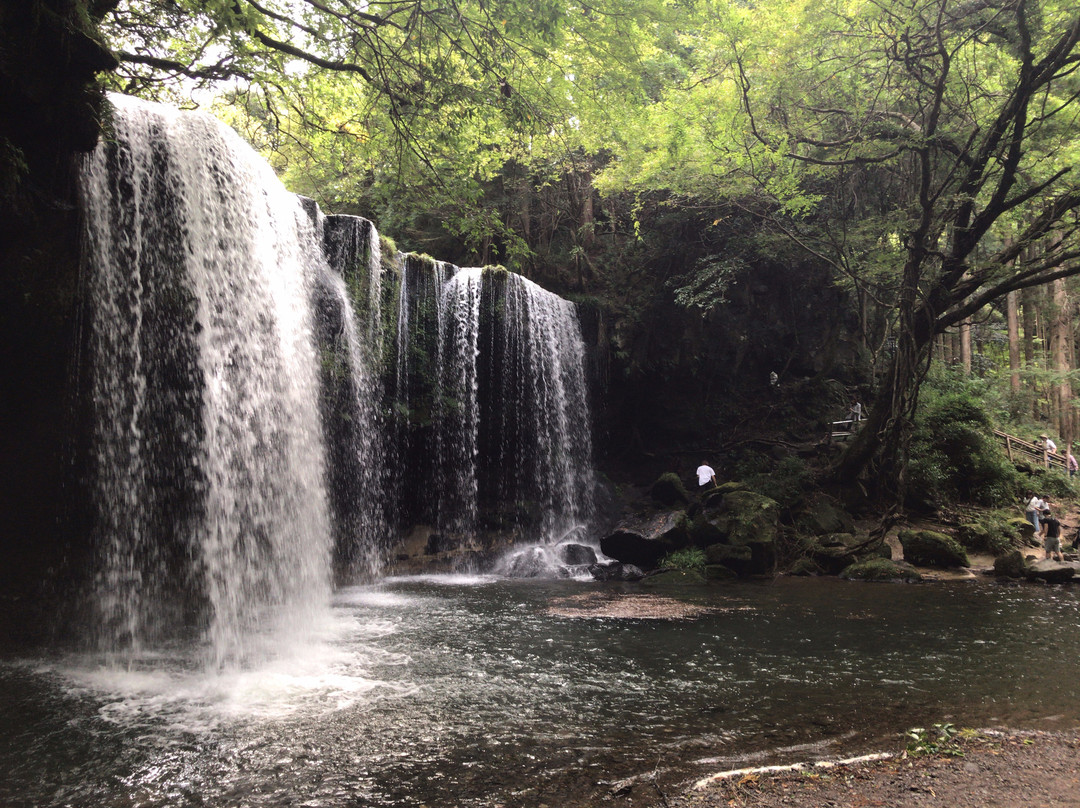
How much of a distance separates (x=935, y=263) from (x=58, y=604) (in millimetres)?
16842

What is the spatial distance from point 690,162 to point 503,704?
12.3m

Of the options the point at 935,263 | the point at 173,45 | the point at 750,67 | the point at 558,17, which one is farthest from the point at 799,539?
the point at 173,45

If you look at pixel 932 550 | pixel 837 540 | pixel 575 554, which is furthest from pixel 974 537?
pixel 575 554

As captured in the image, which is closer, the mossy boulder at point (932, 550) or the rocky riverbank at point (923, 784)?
the rocky riverbank at point (923, 784)

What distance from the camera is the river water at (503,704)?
11.5ft

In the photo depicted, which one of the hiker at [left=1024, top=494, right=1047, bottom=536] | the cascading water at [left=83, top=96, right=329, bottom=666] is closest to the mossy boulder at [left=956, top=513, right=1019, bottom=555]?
the hiker at [left=1024, top=494, right=1047, bottom=536]

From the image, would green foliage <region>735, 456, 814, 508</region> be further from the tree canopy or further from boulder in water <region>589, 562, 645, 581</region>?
boulder in water <region>589, 562, 645, 581</region>

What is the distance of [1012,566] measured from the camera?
11.2 meters

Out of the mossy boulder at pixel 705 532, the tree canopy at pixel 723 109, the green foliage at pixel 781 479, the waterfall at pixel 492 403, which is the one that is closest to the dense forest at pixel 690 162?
the tree canopy at pixel 723 109

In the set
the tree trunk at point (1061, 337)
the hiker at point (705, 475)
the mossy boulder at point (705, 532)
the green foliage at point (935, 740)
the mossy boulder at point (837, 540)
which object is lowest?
the mossy boulder at point (837, 540)

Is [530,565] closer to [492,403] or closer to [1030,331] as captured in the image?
[492,403]

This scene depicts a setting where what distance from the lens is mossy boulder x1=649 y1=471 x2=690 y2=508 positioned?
16125 millimetres

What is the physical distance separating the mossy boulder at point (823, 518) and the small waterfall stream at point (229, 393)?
28.4ft

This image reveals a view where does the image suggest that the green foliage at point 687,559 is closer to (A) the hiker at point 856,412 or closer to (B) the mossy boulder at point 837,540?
(B) the mossy boulder at point 837,540
